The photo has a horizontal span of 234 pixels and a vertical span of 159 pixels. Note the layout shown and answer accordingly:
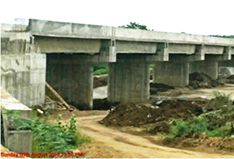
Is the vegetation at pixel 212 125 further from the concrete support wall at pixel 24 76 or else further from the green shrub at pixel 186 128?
the concrete support wall at pixel 24 76

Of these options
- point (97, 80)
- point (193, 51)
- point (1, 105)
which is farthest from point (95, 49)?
point (97, 80)

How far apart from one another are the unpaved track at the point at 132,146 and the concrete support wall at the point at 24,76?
116 inches

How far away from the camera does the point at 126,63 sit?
41.5 m

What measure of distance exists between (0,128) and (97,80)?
4545 cm

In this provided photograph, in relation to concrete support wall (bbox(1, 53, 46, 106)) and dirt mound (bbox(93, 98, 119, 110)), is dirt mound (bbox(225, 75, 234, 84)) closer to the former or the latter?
dirt mound (bbox(93, 98, 119, 110))

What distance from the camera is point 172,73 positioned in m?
52.1

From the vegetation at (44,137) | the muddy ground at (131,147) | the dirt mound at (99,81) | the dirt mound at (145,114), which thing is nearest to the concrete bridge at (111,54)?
the dirt mound at (145,114)

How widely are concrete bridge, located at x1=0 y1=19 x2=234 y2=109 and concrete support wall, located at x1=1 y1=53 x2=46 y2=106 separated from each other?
0.99 meters

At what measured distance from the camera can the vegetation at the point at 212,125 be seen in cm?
1608

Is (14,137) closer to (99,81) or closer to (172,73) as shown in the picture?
(172,73)

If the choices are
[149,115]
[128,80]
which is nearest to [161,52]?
[128,80]

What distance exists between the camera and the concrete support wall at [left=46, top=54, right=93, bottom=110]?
113ft

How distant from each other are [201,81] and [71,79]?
83.3 ft

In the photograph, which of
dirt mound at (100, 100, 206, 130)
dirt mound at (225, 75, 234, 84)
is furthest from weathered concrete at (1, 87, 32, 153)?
dirt mound at (225, 75, 234, 84)
